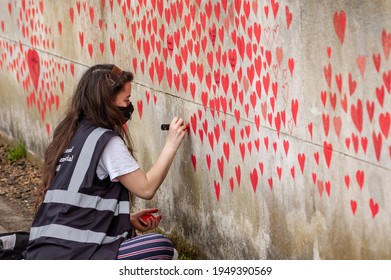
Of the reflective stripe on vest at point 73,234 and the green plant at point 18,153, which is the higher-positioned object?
the green plant at point 18,153

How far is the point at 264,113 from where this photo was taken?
616cm

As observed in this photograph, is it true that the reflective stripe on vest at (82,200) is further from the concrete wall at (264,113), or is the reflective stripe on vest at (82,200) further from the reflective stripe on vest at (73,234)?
the concrete wall at (264,113)

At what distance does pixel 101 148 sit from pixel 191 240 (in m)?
1.41

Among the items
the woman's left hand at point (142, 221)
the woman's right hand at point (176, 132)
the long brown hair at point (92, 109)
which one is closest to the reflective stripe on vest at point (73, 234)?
the long brown hair at point (92, 109)

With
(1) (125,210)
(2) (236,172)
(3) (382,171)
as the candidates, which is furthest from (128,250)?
(3) (382,171)

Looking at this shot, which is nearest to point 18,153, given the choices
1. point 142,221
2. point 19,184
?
point 19,184

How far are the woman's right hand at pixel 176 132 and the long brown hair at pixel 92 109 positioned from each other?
21.0 inches

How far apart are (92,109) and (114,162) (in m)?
0.34

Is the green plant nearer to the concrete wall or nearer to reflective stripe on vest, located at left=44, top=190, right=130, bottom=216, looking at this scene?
the concrete wall

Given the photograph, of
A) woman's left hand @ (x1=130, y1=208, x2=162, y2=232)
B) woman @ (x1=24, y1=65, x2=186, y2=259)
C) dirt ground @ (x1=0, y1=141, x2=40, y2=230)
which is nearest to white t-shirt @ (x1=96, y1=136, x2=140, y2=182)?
woman @ (x1=24, y1=65, x2=186, y2=259)

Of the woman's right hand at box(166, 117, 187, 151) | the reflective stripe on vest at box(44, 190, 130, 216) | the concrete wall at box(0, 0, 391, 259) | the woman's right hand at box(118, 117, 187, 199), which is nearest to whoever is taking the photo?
the concrete wall at box(0, 0, 391, 259)

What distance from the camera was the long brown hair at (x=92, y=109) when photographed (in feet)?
20.6

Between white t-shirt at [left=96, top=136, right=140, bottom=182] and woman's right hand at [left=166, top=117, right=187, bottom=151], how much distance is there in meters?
0.63

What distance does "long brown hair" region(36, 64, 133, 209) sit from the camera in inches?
247
